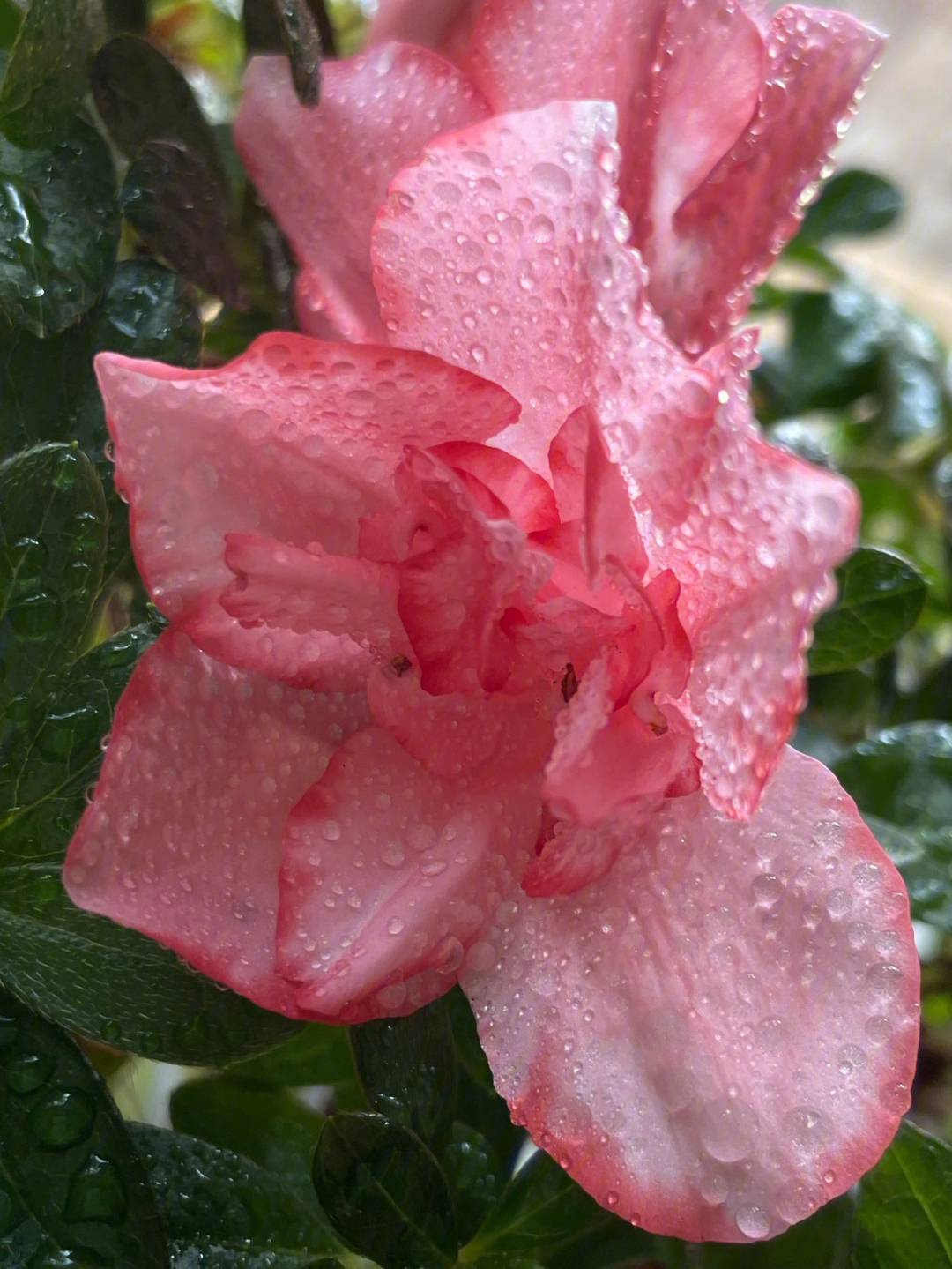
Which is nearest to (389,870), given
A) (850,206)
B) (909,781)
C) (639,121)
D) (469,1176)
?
(469,1176)

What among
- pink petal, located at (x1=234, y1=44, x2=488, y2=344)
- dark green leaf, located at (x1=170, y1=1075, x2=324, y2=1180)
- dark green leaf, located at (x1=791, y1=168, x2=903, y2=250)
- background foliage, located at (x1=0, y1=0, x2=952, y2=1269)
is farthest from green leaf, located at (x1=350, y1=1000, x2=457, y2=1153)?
dark green leaf, located at (x1=791, y1=168, x2=903, y2=250)

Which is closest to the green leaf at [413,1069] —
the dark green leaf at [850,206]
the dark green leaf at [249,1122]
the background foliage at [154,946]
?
the background foliage at [154,946]

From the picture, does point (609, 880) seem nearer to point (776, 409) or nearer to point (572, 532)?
point (572, 532)

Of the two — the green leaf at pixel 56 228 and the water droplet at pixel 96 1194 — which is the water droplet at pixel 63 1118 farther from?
the green leaf at pixel 56 228

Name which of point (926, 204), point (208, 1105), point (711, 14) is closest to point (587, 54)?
point (711, 14)

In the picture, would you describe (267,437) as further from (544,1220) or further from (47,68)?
(544,1220)

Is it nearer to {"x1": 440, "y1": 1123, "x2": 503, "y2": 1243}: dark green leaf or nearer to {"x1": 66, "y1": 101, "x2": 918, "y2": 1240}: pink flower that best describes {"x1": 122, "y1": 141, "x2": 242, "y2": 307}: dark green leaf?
{"x1": 66, "y1": 101, "x2": 918, "y2": 1240}: pink flower
